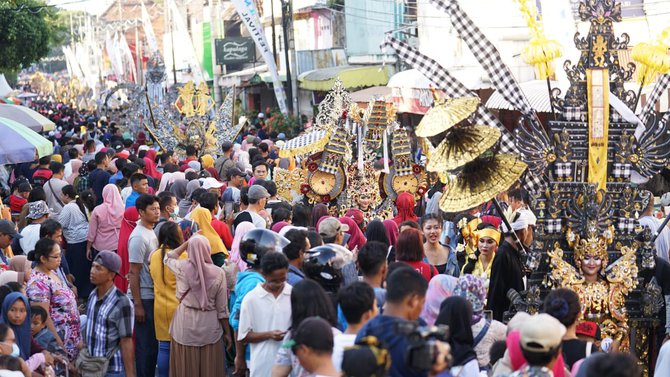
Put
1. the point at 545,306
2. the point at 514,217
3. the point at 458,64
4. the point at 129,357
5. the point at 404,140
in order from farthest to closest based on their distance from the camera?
the point at 458,64, the point at 404,140, the point at 514,217, the point at 129,357, the point at 545,306

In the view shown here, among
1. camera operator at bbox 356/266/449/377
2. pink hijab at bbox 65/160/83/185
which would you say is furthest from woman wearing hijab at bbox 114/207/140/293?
pink hijab at bbox 65/160/83/185

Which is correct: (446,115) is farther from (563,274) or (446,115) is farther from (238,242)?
(238,242)

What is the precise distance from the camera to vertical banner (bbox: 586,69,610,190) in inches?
335

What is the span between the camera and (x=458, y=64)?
27312 mm

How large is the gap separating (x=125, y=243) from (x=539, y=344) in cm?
639

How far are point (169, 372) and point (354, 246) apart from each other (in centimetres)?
210

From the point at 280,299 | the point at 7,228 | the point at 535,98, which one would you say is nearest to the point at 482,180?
the point at 280,299

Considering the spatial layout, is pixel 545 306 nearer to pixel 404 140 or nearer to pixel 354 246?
pixel 354 246

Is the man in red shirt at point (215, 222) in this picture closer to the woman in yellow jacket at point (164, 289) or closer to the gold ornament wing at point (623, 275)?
the woman in yellow jacket at point (164, 289)

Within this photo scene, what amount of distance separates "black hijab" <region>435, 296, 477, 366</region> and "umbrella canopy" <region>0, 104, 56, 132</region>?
1476 cm

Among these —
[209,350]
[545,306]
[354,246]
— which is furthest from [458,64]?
[545,306]

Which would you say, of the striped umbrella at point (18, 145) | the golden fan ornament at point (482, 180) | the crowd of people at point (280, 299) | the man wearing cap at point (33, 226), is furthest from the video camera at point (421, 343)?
the striped umbrella at point (18, 145)

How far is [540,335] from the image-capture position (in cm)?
526

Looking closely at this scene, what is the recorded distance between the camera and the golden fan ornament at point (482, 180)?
8320 mm
